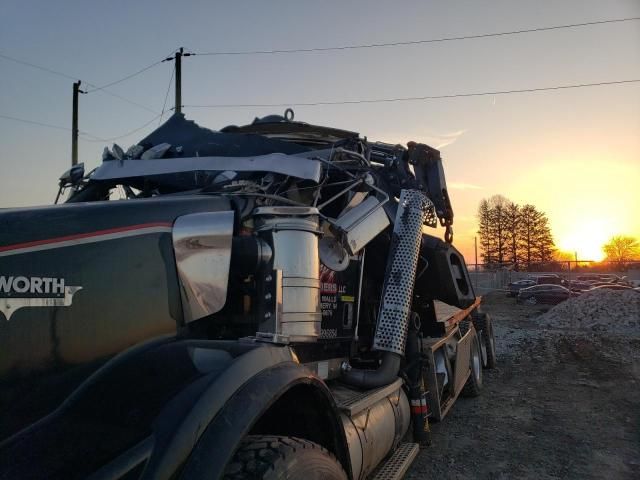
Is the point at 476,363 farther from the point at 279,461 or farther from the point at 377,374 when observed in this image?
the point at 279,461

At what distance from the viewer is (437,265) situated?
5820 millimetres

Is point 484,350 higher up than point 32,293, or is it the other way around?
point 32,293

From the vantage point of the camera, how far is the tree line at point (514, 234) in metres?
67.2

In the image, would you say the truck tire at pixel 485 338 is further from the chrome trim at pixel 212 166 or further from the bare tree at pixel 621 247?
the bare tree at pixel 621 247

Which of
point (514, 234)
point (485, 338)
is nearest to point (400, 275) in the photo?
point (485, 338)

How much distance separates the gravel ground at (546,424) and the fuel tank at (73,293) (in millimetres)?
3426

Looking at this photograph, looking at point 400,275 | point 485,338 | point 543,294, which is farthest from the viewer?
point 543,294

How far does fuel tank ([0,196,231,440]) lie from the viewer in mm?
1980

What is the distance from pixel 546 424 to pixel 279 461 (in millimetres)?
5203

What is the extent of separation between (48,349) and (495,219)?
231ft

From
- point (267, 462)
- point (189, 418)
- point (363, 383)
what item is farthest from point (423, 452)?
point (189, 418)

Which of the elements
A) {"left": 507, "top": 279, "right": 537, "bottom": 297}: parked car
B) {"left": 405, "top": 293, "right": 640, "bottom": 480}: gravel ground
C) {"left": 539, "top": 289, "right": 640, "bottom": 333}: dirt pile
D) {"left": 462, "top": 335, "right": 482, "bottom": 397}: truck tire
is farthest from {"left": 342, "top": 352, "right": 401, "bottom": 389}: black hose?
{"left": 507, "top": 279, "right": 537, "bottom": 297}: parked car

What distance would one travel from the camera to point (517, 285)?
3331cm

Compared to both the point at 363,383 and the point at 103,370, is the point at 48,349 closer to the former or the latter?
the point at 103,370
